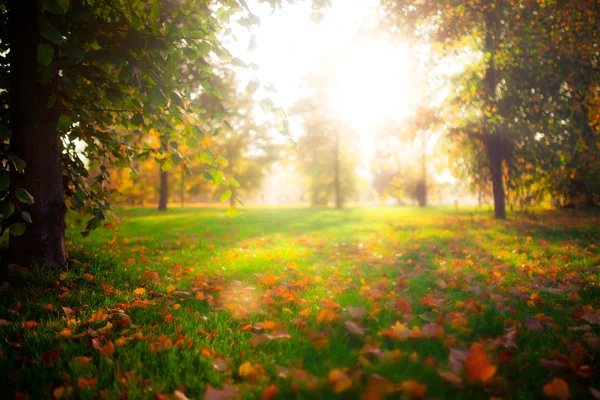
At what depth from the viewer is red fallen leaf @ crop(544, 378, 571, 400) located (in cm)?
163

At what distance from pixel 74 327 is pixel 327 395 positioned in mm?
2010

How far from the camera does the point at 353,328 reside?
2.44 meters

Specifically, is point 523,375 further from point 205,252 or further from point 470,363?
point 205,252

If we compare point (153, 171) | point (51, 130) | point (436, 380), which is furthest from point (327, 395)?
point (153, 171)

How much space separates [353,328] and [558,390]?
1.21m

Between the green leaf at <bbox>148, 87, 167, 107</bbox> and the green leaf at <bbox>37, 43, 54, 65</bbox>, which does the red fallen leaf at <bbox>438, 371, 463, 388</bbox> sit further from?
the green leaf at <bbox>37, 43, 54, 65</bbox>

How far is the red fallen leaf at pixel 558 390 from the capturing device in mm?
1627

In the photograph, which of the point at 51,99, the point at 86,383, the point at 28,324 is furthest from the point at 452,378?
the point at 51,99

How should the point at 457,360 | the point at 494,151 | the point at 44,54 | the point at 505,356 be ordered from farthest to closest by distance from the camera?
the point at 494,151, the point at 44,54, the point at 505,356, the point at 457,360

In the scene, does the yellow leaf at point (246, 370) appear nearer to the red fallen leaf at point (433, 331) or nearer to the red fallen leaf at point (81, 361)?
the red fallen leaf at point (81, 361)

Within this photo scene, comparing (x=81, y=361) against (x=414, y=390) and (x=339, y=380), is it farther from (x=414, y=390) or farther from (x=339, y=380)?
(x=414, y=390)

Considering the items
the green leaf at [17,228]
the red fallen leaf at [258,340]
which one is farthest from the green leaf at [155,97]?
the red fallen leaf at [258,340]

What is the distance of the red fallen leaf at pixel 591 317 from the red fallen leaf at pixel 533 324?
1.12 feet

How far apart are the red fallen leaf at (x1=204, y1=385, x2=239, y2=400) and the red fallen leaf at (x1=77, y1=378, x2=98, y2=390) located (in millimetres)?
620
